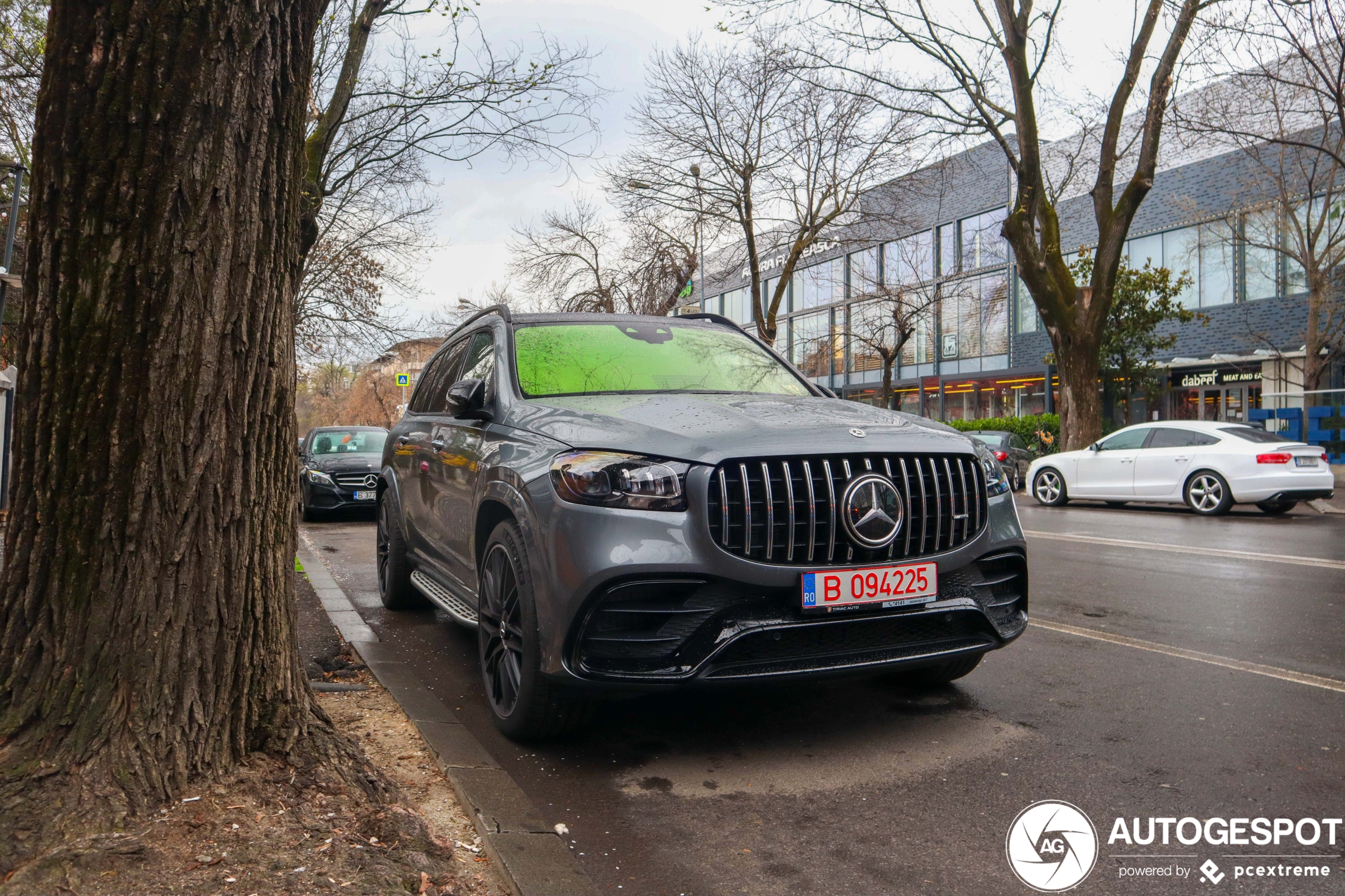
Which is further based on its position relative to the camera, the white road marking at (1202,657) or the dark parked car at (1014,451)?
the dark parked car at (1014,451)

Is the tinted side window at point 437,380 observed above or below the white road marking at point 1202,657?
above

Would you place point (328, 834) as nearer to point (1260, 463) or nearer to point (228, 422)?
point (228, 422)

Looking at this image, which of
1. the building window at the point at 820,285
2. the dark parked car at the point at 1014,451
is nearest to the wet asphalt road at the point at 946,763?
the dark parked car at the point at 1014,451

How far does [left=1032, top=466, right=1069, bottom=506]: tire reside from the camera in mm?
16469

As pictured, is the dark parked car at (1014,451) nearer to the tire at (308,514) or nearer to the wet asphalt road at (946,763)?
the tire at (308,514)

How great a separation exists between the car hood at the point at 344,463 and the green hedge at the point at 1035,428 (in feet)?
54.6

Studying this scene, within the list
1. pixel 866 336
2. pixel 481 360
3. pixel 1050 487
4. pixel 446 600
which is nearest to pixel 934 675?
pixel 446 600

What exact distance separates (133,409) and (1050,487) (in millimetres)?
15653

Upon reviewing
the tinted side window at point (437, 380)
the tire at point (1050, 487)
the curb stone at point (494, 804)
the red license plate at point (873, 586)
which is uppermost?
the tinted side window at point (437, 380)

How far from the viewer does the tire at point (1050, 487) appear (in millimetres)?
16469

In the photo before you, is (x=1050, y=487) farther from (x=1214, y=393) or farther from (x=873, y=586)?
(x=1214, y=393)

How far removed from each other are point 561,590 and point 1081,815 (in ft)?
5.83

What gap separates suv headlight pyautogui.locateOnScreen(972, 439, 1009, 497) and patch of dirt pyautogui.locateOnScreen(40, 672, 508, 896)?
231cm

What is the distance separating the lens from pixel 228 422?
3012 millimetres
